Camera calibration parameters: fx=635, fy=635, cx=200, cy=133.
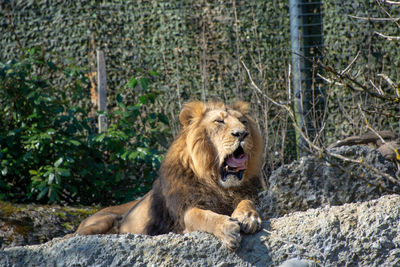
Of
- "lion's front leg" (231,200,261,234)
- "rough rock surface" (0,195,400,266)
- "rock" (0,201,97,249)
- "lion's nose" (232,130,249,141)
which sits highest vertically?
"lion's nose" (232,130,249,141)

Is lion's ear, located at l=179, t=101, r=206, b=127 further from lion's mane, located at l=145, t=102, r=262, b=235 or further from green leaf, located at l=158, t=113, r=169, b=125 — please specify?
green leaf, located at l=158, t=113, r=169, b=125

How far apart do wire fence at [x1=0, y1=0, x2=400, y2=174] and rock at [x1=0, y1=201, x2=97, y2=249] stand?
1.91 m

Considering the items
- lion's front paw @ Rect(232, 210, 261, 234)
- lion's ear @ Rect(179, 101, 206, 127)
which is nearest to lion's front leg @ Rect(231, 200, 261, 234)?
lion's front paw @ Rect(232, 210, 261, 234)

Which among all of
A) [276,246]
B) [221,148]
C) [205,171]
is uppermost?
[221,148]

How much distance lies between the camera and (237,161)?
443 centimetres

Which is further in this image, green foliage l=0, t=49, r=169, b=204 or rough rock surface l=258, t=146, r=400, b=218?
green foliage l=0, t=49, r=169, b=204

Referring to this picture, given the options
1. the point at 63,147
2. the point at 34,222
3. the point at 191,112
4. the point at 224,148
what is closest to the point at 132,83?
the point at 63,147

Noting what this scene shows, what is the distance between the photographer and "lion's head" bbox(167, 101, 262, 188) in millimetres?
4422

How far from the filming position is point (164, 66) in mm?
8602

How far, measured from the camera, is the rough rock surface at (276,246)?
351cm

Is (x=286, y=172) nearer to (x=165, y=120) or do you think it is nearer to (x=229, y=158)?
(x=229, y=158)

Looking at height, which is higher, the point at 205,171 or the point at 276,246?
the point at 205,171

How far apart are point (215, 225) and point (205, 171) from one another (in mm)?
725

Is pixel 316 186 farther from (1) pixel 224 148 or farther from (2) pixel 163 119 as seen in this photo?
(2) pixel 163 119
